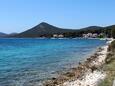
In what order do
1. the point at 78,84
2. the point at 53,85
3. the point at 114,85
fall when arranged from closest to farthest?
1. the point at 114,85
2. the point at 78,84
3. the point at 53,85

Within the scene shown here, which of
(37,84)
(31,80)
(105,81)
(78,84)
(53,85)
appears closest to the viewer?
(105,81)

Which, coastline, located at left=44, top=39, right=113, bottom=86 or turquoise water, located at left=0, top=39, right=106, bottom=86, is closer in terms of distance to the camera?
coastline, located at left=44, top=39, right=113, bottom=86

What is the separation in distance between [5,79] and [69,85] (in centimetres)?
728

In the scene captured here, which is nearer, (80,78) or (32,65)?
(80,78)

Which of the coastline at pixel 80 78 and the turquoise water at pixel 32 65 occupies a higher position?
the coastline at pixel 80 78

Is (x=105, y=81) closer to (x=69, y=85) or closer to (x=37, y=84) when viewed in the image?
(x=69, y=85)

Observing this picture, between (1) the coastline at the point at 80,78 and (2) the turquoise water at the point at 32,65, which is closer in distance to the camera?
(1) the coastline at the point at 80,78

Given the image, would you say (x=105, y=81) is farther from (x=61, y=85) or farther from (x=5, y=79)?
(x=5, y=79)

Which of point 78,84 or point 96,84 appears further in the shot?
point 78,84

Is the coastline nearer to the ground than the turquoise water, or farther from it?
farther from it

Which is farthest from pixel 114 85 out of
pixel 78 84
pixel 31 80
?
pixel 31 80

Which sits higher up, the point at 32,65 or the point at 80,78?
the point at 80,78

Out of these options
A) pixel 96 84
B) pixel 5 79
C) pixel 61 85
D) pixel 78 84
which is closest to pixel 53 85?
pixel 61 85

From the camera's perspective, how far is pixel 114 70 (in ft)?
70.5
